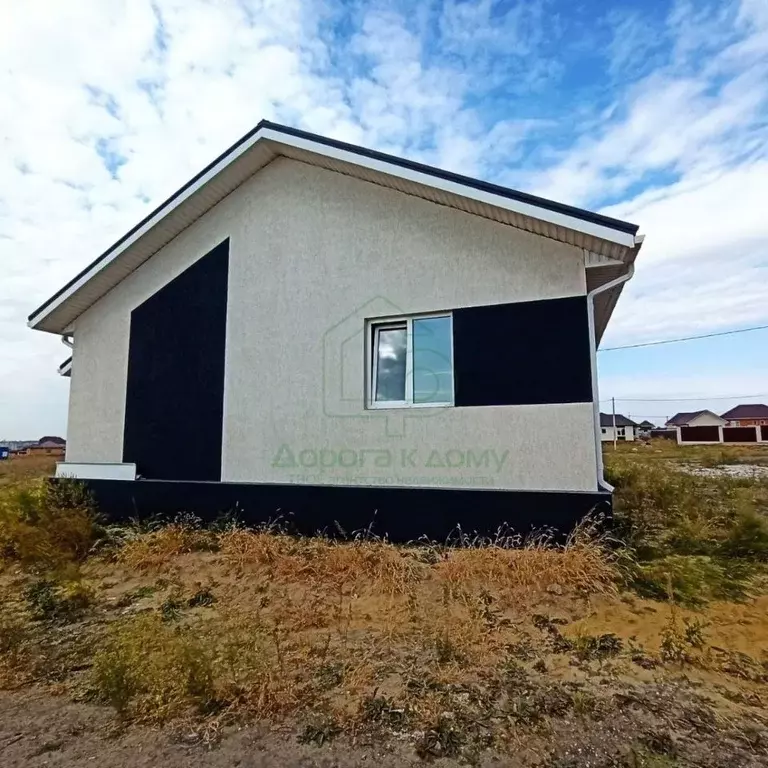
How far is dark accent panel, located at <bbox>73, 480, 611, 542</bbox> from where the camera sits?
5.95 metres

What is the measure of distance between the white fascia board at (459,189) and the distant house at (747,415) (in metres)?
82.6

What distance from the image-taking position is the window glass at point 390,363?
7.04 m

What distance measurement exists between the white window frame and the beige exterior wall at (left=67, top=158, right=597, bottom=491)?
0.11 meters

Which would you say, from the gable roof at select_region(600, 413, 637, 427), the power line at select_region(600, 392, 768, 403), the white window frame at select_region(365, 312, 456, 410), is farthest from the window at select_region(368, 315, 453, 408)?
the power line at select_region(600, 392, 768, 403)

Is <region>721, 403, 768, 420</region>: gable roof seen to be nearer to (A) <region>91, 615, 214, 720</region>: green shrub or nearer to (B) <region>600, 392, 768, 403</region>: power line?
(B) <region>600, 392, 768, 403</region>: power line

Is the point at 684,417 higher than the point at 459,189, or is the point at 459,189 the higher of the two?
the point at 684,417

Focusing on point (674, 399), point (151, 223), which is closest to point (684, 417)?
point (674, 399)

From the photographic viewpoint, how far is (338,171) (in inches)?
303

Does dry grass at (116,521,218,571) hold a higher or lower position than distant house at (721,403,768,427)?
lower

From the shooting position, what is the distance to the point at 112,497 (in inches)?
332

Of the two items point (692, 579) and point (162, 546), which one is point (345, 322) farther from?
point (692, 579)

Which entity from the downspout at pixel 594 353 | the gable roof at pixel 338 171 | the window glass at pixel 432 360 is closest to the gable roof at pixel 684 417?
the gable roof at pixel 338 171

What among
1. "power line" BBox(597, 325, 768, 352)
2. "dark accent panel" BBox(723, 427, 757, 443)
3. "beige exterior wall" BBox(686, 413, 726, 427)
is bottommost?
"dark accent panel" BBox(723, 427, 757, 443)

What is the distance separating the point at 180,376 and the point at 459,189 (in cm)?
551
